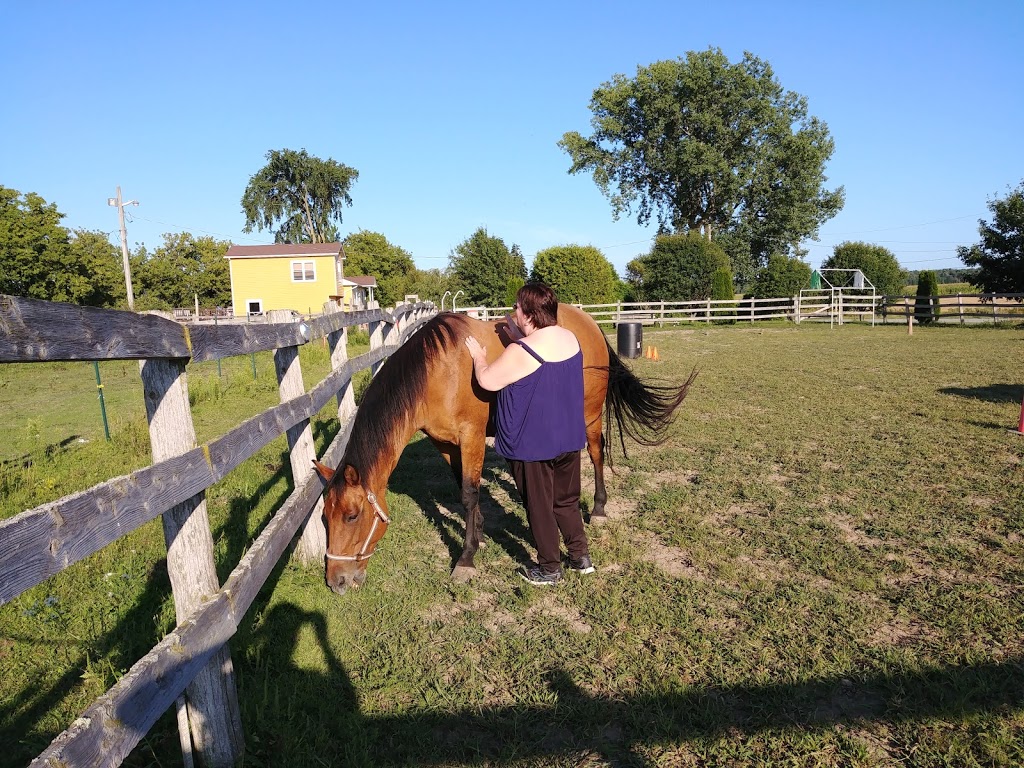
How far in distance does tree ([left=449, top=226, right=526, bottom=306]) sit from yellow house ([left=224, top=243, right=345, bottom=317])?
11.6 meters

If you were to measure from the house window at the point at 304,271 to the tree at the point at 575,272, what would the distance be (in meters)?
15.6

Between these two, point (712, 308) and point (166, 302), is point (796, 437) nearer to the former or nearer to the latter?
point (712, 308)

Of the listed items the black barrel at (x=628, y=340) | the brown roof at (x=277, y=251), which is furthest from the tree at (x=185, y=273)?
the black barrel at (x=628, y=340)

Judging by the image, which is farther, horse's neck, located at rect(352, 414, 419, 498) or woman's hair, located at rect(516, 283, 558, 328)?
woman's hair, located at rect(516, 283, 558, 328)

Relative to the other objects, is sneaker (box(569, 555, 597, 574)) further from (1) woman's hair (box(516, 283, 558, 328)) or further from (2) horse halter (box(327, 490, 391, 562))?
(1) woman's hair (box(516, 283, 558, 328))

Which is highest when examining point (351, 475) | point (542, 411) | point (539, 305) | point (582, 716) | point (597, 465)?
point (539, 305)

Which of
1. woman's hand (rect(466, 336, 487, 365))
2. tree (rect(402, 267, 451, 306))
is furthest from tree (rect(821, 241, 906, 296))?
woman's hand (rect(466, 336, 487, 365))

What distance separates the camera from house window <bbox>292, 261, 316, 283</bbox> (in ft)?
135

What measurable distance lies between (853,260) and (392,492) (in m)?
49.4

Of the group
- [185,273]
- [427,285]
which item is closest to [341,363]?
[427,285]

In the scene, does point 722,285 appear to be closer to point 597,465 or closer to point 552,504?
point 597,465

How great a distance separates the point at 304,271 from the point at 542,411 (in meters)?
41.0

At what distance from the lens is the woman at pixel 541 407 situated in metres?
3.43

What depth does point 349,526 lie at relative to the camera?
3258 millimetres
